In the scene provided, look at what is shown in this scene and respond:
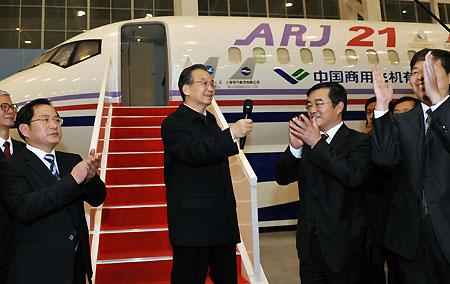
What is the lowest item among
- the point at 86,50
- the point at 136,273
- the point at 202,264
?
the point at 136,273

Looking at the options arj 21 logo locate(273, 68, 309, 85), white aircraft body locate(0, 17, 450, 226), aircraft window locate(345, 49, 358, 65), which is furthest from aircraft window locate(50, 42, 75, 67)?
aircraft window locate(345, 49, 358, 65)

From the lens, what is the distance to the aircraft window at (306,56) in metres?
7.65

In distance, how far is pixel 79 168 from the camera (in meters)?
2.02

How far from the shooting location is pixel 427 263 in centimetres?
196

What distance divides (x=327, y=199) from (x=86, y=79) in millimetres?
5481

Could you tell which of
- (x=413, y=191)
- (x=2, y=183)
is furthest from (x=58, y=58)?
(x=413, y=191)

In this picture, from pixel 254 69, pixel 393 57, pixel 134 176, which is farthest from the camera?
pixel 393 57

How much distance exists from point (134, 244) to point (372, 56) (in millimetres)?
6148

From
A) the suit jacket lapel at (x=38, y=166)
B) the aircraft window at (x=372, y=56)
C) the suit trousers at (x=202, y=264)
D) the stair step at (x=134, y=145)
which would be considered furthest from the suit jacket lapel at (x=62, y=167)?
the aircraft window at (x=372, y=56)

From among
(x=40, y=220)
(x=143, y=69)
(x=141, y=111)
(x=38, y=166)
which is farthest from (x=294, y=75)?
(x=40, y=220)

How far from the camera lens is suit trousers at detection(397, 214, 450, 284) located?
189cm

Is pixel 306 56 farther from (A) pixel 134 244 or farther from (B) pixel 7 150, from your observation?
(B) pixel 7 150

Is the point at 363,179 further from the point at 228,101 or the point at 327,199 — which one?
the point at 228,101

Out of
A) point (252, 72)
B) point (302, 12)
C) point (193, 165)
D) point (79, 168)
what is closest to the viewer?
point (79, 168)
